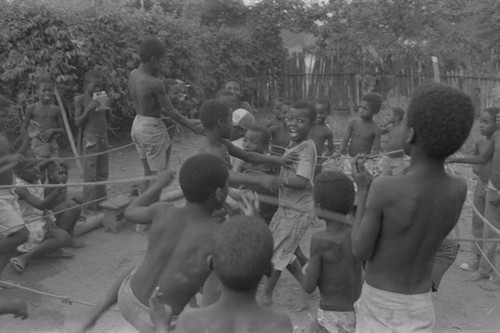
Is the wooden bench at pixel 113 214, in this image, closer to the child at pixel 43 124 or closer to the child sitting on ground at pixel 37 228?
the child sitting on ground at pixel 37 228

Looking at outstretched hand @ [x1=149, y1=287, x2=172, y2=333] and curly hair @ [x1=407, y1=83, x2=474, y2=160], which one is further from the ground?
curly hair @ [x1=407, y1=83, x2=474, y2=160]

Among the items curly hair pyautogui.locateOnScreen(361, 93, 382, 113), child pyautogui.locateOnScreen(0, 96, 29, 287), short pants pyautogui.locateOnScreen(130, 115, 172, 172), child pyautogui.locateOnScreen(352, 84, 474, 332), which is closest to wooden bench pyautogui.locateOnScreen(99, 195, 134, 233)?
short pants pyautogui.locateOnScreen(130, 115, 172, 172)

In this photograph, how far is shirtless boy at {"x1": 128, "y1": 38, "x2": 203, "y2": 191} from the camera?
5.53 meters

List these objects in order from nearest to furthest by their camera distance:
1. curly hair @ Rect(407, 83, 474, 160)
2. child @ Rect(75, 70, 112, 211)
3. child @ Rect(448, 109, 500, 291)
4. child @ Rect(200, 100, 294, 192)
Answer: curly hair @ Rect(407, 83, 474, 160), child @ Rect(200, 100, 294, 192), child @ Rect(448, 109, 500, 291), child @ Rect(75, 70, 112, 211)

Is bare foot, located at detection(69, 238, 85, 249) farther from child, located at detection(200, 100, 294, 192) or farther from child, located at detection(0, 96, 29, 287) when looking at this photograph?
child, located at detection(200, 100, 294, 192)

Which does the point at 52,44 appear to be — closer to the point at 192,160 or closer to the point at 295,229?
the point at 295,229

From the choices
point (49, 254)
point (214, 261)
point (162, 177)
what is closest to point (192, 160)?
point (162, 177)

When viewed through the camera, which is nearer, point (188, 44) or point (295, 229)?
point (295, 229)

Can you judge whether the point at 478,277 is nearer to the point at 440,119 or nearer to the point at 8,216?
the point at 440,119

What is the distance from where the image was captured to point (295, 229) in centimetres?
430

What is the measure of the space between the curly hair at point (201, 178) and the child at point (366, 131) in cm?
378

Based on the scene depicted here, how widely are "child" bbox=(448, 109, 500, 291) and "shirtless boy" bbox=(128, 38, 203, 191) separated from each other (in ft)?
9.43

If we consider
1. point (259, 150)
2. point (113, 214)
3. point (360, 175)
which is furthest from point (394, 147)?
point (360, 175)

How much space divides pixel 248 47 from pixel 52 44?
736 centimetres
